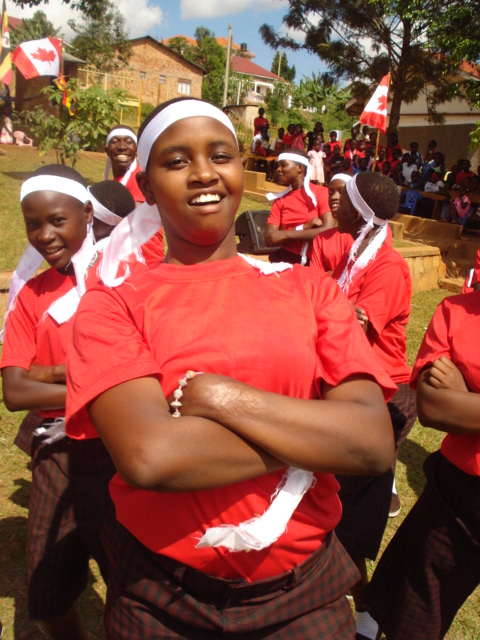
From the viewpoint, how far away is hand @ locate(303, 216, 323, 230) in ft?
17.8

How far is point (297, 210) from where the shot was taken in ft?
18.2

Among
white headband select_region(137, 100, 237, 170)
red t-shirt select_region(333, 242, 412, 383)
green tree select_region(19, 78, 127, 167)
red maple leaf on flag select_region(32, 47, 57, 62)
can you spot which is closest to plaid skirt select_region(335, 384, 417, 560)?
red t-shirt select_region(333, 242, 412, 383)

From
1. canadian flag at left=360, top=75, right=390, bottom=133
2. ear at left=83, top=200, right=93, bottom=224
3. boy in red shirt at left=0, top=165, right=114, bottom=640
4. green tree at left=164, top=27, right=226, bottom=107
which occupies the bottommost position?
boy in red shirt at left=0, top=165, right=114, bottom=640

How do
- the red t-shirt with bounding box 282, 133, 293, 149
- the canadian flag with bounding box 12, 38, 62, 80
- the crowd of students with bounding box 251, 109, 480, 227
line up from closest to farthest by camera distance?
the canadian flag with bounding box 12, 38, 62, 80 → the crowd of students with bounding box 251, 109, 480, 227 → the red t-shirt with bounding box 282, 133, 293, 149

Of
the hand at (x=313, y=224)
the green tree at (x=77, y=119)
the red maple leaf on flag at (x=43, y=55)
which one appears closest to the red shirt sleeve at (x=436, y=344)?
the hand at (x=313, y=224)

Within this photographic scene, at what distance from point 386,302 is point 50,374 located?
66.6 inches

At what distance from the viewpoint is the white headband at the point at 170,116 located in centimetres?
150

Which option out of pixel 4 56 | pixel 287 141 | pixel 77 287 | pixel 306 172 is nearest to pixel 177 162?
pixel 77 287

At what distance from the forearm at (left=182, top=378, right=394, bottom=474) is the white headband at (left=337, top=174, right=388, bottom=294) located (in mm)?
1896

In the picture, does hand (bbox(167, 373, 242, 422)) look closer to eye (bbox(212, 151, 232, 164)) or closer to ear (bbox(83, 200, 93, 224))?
eye (bbox(212, 151, 232, 164))

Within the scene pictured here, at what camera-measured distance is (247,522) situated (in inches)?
52.6

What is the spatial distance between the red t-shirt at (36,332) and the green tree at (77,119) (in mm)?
10148

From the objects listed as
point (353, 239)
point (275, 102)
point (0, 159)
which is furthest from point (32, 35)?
point (353, 239)

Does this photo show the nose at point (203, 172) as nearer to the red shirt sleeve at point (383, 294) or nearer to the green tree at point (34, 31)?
the red shirt sleeve at point (383, 294)
